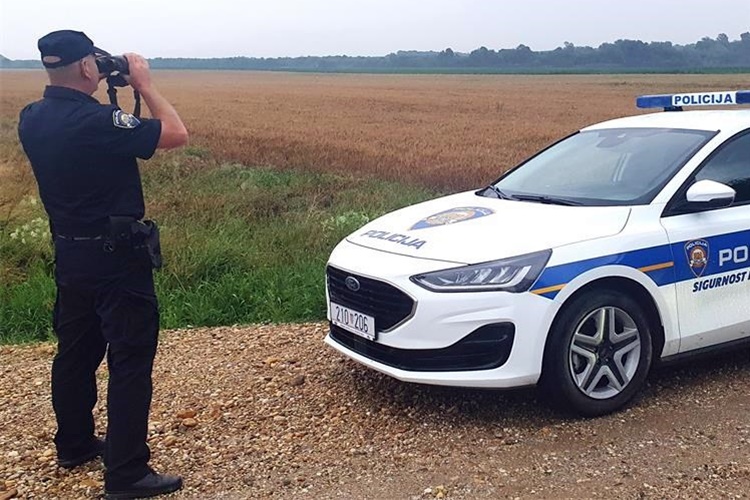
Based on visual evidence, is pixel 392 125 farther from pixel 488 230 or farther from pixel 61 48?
pixel 61 48

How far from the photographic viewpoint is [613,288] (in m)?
4.34

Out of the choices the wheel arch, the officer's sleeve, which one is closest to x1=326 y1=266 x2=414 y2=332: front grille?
the wheel arch

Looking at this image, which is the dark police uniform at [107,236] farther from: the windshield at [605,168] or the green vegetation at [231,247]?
the green vegetation at [231,247]

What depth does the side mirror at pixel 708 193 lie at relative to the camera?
450 cm

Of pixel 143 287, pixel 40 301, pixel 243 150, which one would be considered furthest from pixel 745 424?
pixel 243 150

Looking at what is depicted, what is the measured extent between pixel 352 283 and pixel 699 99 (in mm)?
2872

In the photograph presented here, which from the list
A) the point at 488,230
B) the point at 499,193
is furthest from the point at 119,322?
the point at 499,193

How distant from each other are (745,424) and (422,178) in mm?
9569

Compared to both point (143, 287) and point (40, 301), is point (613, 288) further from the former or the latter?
point (40, 301)

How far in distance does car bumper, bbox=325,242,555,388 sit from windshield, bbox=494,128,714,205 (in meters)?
1.00

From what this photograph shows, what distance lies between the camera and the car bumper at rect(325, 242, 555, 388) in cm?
406

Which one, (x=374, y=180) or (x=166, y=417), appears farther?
(x=374, y=180)

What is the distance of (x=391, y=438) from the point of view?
4.18 meters

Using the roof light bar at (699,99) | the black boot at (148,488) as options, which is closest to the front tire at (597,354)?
the black boot at (148,488)
